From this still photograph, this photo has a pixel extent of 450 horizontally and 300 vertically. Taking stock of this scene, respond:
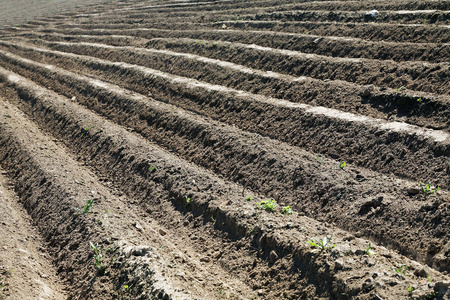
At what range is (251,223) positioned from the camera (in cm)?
414

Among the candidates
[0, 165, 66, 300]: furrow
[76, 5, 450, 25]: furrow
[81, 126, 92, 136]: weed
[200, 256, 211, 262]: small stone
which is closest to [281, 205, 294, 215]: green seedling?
[200, 256, 211, 262]: small stone

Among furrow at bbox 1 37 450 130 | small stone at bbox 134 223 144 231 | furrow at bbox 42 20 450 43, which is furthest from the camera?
furrow at bbox 42 20 450 43

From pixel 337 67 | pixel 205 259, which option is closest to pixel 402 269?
pixel 205 259

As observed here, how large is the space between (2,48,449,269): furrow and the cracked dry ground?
0.02m

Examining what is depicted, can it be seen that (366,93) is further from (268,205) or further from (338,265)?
(338,265)

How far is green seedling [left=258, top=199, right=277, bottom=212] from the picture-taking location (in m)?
4.34

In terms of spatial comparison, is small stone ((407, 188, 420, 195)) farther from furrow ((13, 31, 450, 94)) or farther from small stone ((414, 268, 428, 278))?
furrow ((13, 31, 450, 94))

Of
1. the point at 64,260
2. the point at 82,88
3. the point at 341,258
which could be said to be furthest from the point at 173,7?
the point at 341,258

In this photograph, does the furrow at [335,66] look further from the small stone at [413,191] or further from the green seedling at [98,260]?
the green seedling at [98,260]

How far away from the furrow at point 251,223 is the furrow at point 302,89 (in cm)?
217

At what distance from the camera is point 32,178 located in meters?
5.73

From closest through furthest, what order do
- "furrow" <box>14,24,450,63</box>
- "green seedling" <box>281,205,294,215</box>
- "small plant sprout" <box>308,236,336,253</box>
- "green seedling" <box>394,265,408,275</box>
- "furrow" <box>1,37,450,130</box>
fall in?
1. "green seedling" <box>394,265,408,275</box>
2. "small plant sprout" <box>308,236,336,253</box>
3. "green seedling" <box>281,205,294,215</box>
4. "furrow" <box>1,37,450,130</box>
5. "furrow" <box>14,24,450,63</box>

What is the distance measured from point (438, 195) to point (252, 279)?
2.07 m

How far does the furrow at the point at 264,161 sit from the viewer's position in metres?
4.08
